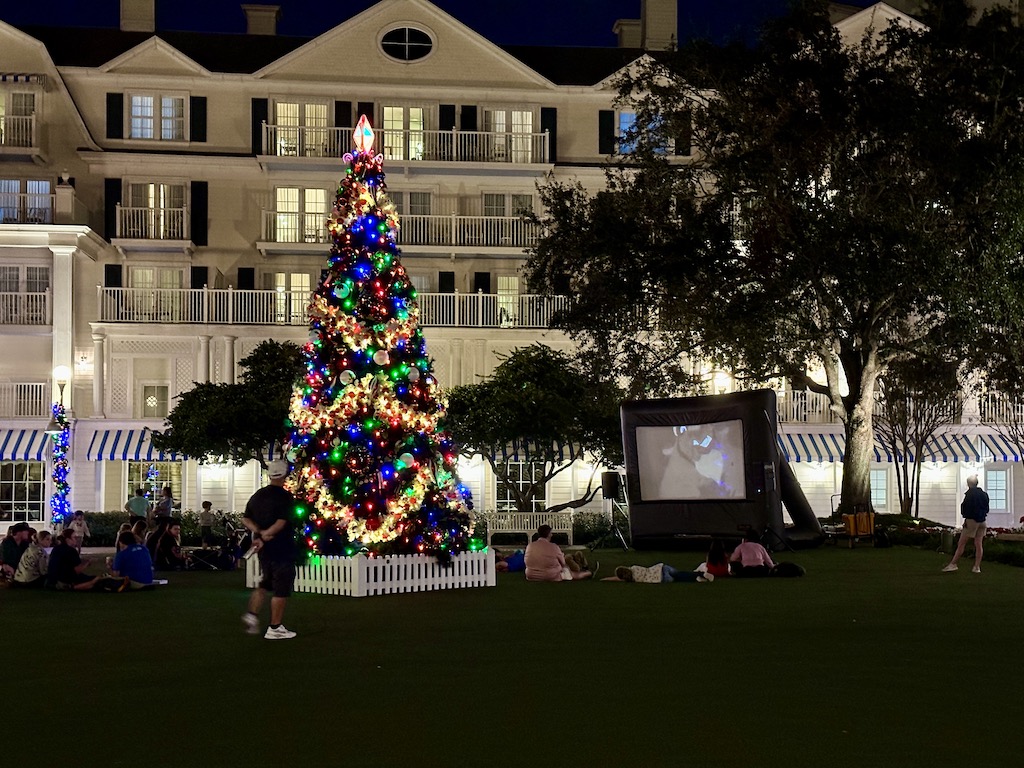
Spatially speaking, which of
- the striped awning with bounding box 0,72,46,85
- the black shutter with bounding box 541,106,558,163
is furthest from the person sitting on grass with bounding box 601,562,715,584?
the striped awning with bounding box 0,72,46,85

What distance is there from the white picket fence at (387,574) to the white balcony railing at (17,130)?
2799cm

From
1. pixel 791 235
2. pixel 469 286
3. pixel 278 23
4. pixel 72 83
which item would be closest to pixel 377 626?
pixel 791 235

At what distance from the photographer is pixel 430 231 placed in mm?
46094

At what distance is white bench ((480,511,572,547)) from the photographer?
3512cm

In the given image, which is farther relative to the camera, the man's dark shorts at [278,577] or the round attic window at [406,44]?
the round attic window at [406,44]

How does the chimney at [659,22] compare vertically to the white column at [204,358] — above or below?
above

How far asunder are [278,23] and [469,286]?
43.9 feet

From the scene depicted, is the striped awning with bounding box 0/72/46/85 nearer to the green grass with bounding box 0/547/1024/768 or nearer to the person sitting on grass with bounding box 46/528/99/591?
the person sitting on grass with bounding box 46/528/99/591

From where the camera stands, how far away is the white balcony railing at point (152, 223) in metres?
45.0

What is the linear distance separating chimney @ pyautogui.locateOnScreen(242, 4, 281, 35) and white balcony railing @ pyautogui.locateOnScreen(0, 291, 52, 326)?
43.4ft

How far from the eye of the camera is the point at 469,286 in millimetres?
46750

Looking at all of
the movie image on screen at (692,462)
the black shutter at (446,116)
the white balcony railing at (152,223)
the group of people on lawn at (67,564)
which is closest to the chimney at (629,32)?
the black shutter at (446,116)

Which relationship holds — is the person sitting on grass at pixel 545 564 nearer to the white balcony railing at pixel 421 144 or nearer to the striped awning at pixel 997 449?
the white balcony railing at pixel 421 144

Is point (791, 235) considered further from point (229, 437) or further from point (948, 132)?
point (229, 437)
